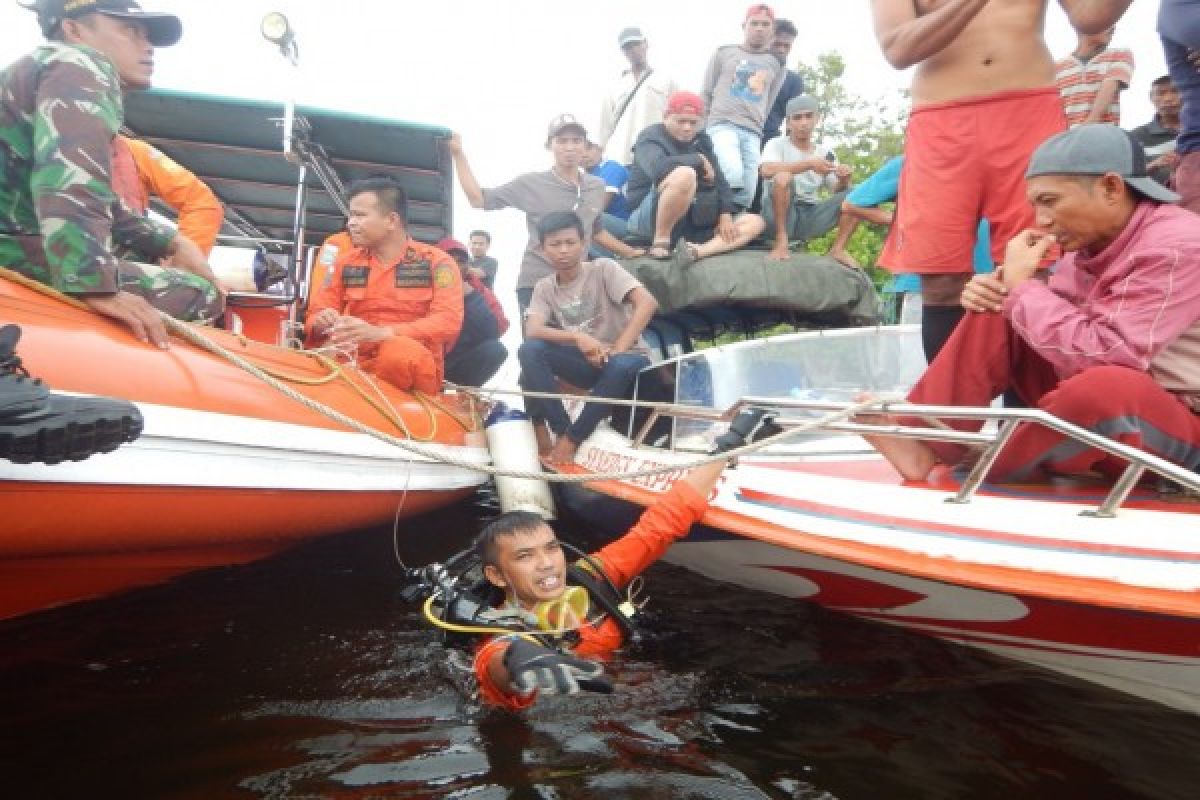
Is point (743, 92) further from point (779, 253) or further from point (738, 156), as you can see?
point (779, 253)

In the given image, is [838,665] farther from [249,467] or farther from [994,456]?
[249,467]

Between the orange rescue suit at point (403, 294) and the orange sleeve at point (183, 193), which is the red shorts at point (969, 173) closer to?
the orange rescue suit at point (403, 294)

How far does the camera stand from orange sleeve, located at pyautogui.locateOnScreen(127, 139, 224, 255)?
414 cm

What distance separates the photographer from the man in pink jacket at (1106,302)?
210 centimetres

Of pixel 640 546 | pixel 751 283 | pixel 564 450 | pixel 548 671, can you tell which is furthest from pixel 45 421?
pixel 751 283

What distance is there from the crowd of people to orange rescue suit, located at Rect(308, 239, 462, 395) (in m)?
0.01

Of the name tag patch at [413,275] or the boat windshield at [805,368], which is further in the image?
the name tag patch at [413,275]

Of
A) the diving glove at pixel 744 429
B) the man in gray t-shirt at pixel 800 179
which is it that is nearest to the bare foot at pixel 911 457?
the diving glove at pixel 744 429

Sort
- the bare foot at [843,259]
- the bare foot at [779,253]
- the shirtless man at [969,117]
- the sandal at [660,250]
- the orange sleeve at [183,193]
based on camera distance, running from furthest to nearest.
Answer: the bare foot at [843,259] < the sandal at [660,250] < the bare foot at [779,253] < the orange sleeve at [183,193] < the shirtless man at [969,117]

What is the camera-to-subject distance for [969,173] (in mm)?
3070

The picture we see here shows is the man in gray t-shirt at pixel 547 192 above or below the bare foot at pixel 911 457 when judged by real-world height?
above

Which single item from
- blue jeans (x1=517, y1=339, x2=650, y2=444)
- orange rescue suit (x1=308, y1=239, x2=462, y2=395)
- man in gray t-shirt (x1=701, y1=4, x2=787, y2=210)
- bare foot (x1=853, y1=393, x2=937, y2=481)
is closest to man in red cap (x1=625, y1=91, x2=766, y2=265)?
man in gray t-shirt (x1=701, y1=4, x2=787, y2=210)

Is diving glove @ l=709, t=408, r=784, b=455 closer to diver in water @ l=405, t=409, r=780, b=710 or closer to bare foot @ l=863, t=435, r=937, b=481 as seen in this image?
diver in water @ l=405, t=409, r=780, b=710

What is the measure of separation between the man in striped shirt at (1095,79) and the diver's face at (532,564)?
3.94 metres
